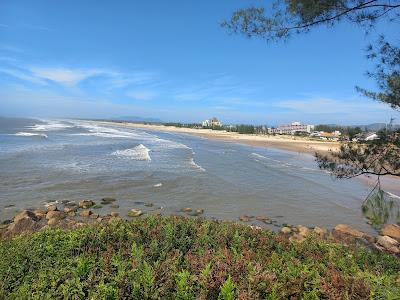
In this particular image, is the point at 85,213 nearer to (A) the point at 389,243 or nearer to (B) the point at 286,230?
(B) the point at 286,230

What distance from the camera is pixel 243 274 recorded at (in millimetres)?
4172

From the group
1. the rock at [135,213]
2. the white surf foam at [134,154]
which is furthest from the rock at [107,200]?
the white surf foam at [134,154]

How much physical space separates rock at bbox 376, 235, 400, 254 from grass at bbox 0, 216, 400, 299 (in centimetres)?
677

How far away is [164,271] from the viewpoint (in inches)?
166

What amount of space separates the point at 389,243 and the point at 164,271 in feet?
35.9

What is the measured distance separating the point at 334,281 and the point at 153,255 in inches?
103

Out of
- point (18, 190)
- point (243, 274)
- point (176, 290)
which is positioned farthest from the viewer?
point (18, 190)

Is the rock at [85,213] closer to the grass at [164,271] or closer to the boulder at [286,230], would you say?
the boulder at [286,230]

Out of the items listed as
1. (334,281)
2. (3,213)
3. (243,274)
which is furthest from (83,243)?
(3,213)

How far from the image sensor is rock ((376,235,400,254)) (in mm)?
11937

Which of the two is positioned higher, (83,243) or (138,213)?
(83,243)

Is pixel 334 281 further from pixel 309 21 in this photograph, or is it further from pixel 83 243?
pixel 309 21

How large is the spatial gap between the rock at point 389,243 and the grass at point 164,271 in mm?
6770

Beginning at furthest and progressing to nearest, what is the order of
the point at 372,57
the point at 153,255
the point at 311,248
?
the point at 372,57, the point at 311,248, the point at 153,255
